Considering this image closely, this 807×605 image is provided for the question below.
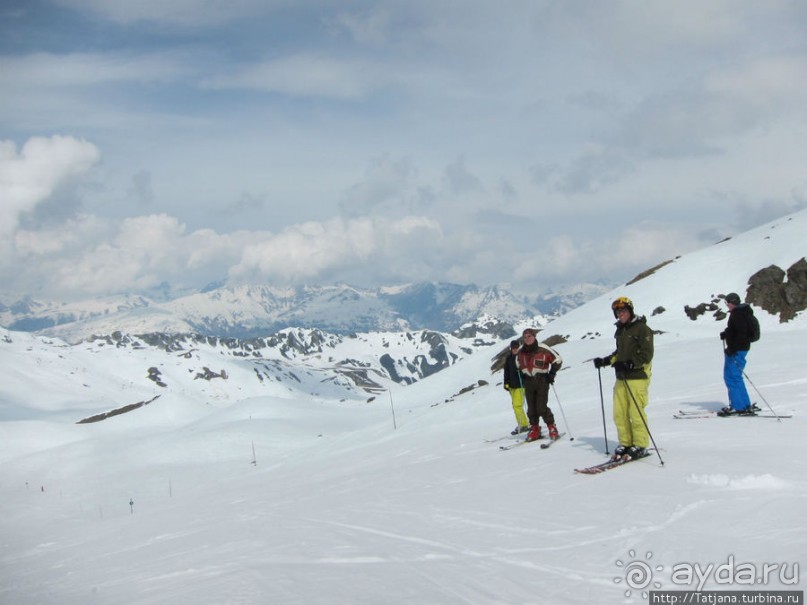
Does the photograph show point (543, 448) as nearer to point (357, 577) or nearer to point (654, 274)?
point (357, 577)

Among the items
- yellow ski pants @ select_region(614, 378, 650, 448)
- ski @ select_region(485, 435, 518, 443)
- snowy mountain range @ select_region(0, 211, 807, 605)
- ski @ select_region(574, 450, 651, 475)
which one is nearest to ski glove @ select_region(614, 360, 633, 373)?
yellow ski pants @ select_region(614, 378, 650, 448)

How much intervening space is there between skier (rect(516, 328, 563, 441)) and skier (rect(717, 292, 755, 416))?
411 cm

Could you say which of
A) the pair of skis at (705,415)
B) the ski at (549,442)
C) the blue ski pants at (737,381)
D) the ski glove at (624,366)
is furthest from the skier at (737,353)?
the ski glove at (624,366)

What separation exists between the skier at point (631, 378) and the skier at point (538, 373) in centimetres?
339

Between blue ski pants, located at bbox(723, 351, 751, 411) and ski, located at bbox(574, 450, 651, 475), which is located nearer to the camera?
ski, located at bbox(574, 450, 651, 475)

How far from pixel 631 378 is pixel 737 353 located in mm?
5025

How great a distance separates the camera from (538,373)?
15.1 m

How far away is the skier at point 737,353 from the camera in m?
14.7

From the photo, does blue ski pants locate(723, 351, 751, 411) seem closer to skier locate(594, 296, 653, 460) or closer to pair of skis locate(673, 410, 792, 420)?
pair of skis locate(673, 410, 792, 420)

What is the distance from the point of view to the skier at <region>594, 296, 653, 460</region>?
11.3 meters

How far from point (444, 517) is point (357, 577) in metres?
2.80

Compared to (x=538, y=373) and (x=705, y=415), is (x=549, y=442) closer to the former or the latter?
(x=538, y=373)

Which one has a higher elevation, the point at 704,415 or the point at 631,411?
the point at 631,411

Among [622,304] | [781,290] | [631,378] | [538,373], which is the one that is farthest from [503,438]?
[781,290]
